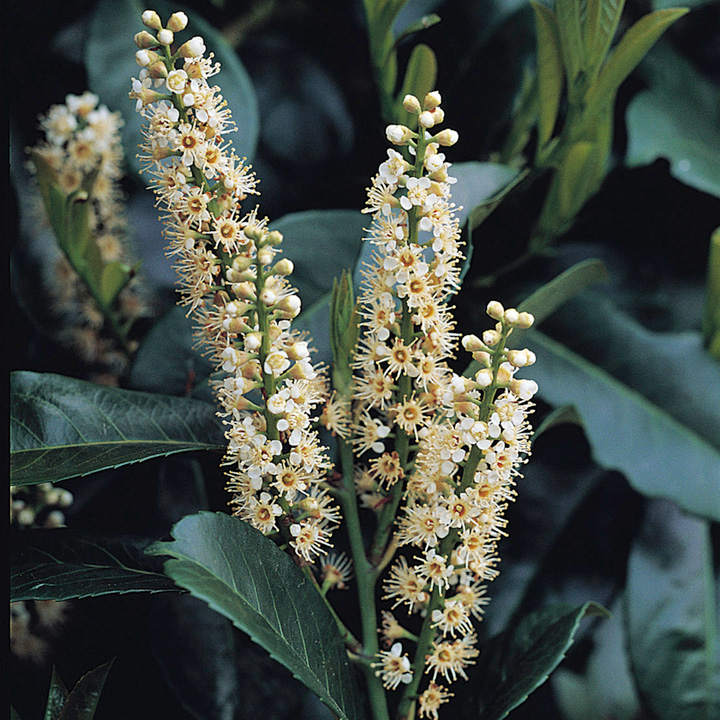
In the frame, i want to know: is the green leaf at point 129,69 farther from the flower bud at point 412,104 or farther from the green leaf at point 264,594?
the green leaf at point 264,594

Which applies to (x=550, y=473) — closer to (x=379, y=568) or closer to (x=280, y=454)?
(x=379, y=568)

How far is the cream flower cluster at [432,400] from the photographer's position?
1.53 feet

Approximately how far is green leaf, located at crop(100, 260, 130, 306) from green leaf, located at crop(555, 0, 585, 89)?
1.37 feet

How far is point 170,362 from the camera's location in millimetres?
685

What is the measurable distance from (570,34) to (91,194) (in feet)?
1.45

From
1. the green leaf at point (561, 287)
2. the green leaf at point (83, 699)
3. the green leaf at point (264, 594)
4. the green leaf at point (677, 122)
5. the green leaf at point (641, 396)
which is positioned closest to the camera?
the green leaf at point (264, 594)

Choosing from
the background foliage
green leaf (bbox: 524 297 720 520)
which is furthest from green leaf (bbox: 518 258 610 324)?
green leaf (bbox: 524 297 720 520)

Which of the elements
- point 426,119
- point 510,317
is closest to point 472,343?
point 510,317

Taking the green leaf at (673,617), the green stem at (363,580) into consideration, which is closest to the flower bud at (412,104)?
the green stem at (363,580)

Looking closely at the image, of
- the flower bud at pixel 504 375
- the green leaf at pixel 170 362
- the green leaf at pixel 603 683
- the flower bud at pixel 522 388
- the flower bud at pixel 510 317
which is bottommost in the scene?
the green leaf at pixel 603 683

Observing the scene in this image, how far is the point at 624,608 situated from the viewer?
80cm

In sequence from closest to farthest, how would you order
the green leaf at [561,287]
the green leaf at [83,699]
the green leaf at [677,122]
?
1. the green leaf at [83,699]
2. the green leaf at [561,287]
3. the green leaf at [677,122]

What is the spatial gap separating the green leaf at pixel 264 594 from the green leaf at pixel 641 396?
34cm

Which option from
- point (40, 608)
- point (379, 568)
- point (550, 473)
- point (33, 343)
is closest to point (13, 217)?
point (33, 343)
